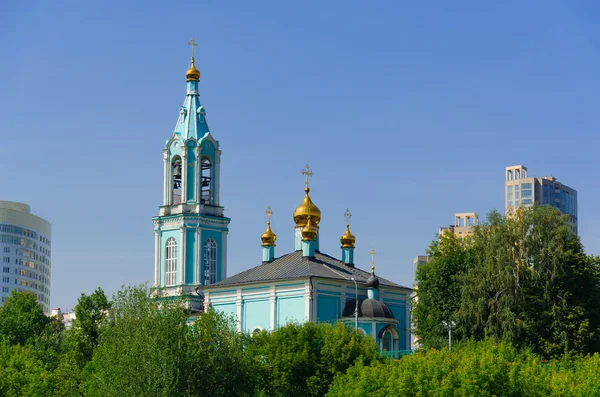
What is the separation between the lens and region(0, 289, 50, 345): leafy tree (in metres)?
78.8

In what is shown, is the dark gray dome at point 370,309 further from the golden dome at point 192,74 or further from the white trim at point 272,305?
the golden dome at point 192,74

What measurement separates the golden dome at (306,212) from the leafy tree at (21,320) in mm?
19632

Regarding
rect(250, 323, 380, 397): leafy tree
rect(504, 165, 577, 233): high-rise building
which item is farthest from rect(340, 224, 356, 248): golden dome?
rect(504, 165, 577, 233): high-rise building

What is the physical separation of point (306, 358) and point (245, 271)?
1642 centimetres

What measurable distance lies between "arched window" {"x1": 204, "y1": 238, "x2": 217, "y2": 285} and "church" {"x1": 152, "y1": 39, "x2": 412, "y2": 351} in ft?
0.19

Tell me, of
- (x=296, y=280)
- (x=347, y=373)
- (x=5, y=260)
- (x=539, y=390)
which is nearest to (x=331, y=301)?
(x=296, y=280)

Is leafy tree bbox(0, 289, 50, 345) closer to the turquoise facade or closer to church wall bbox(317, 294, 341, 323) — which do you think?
the turquoise facade

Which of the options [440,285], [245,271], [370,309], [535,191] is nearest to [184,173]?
[245,271]

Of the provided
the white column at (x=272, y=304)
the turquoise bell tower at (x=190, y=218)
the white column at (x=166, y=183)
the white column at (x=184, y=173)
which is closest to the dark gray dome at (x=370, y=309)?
the white column at (x=272, y=304)

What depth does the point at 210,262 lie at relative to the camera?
72500 mm

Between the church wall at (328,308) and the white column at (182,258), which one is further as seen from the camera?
the white column at (182,258)

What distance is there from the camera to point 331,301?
207 ft

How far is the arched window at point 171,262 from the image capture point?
72188 mm

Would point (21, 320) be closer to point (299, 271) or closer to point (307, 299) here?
point (299, 271)
